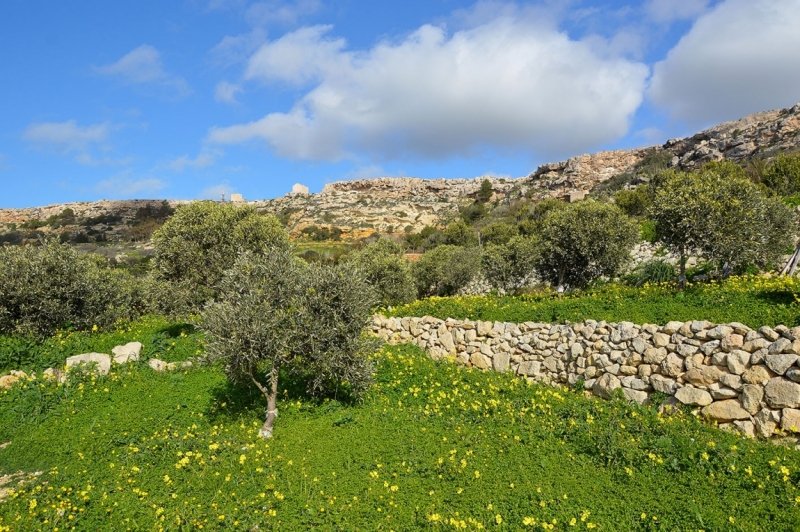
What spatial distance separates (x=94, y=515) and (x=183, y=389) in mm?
5408

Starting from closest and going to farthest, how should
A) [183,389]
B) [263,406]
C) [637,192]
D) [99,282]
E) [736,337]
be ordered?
[736,337] → [263,406] → [183,389] → [99,282] → [637,192]

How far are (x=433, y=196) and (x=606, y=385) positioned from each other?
10454 cm

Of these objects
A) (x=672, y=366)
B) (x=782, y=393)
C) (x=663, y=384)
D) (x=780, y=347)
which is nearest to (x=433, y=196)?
(x=672, y=366)

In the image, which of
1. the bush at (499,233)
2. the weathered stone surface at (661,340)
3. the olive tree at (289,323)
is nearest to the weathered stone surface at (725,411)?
the weathered stone surface at (661,340)

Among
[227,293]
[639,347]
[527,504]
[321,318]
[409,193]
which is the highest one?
[409,193]

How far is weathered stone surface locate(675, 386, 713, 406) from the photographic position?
31.0ft

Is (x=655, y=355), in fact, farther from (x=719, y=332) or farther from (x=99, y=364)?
(x=99, y=364)

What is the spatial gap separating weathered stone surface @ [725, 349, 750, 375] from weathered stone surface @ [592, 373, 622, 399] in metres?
2.45

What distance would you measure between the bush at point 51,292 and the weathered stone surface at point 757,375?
19772 mm

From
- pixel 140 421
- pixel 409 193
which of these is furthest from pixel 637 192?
pixel 409 193

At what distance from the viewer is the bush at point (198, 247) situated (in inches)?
637

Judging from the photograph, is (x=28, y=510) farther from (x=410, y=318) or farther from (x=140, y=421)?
(x=410, y=318)

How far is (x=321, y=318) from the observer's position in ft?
32.8

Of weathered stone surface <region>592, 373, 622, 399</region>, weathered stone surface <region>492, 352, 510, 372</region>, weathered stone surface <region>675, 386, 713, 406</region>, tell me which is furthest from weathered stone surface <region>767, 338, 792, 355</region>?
weathered stone surface <region>492, 352, 510, 372</region>
